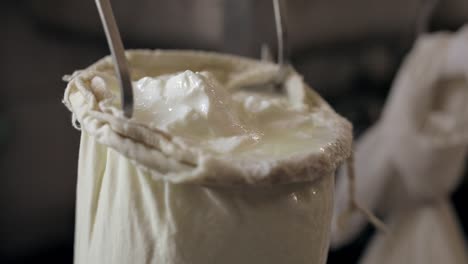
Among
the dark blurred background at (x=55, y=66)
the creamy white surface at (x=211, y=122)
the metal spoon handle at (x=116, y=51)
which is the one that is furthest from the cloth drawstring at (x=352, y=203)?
the dark blurred background at (x=55, y=66)

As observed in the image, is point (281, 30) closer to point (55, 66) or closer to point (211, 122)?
point (211, 122)

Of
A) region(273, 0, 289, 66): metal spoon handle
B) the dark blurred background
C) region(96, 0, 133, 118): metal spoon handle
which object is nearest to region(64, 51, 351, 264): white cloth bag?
region(96, 0, 133, 118): metal spoon handle

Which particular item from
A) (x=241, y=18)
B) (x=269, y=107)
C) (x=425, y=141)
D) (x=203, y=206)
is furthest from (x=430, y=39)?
(x=203, y=206)

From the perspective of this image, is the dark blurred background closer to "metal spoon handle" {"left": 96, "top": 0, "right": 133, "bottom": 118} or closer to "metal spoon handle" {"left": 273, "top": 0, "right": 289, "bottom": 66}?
"metal spoon handle" {"left": 273, "top": 0, "right": 289, "bottom": 66}

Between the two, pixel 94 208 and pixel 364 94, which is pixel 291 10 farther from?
pixel 94 208

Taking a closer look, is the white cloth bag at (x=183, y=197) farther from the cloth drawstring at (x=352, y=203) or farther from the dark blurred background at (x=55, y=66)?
the dark blurred background at (x=55, y=66)

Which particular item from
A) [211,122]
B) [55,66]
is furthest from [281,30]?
[55,66]
